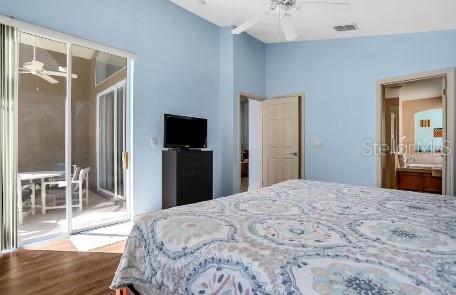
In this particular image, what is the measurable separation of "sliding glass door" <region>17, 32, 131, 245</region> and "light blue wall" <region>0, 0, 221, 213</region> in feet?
0.75

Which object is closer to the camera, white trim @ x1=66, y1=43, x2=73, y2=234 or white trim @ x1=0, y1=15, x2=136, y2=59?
white trim @ x1=0, y1=15, x2=136, y2=59

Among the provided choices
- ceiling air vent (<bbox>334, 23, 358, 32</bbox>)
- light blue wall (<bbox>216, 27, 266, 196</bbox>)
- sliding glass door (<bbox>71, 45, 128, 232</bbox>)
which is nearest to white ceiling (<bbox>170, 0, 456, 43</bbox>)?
ceiling air vent (<bbox>334, 23, 358, 32</bbox>)

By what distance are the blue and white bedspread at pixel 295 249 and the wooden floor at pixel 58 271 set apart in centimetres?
100

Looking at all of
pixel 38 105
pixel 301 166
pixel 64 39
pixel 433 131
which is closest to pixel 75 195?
pixel 38 105

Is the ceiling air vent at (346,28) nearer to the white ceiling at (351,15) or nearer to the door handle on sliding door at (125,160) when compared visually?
the white ceiling at (351,15)

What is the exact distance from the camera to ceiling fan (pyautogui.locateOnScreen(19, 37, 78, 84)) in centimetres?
317

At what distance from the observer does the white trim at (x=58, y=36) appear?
253 centimetres

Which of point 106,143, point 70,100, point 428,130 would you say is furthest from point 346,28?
point 428,130

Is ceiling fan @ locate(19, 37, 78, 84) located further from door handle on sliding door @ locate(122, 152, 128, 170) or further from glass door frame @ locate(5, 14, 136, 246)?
door handle on sliding door @ locate(122, 152, 128, 170)

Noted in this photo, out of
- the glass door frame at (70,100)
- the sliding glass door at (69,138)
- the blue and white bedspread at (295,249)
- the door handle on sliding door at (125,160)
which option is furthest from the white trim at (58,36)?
the blue and white bedspread at (295,249)

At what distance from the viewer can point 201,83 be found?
178 inches

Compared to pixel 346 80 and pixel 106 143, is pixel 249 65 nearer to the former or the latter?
pixel 346 80

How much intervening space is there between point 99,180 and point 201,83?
2301 millimetres

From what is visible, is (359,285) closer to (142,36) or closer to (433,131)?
(142,36)
